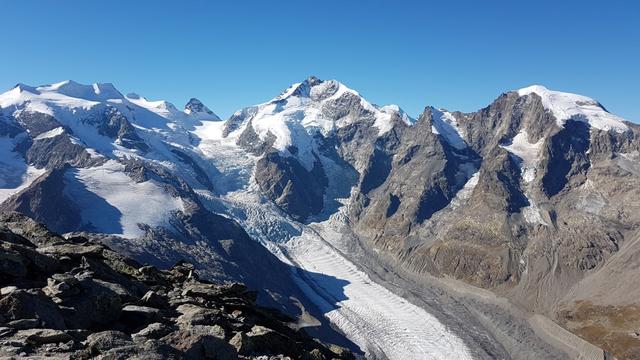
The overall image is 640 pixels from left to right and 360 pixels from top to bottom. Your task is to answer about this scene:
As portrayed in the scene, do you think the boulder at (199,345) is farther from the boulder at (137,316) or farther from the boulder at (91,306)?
the boulder at (91,306)

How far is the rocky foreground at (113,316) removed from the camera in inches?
655

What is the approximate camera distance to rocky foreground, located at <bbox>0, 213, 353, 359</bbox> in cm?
1662

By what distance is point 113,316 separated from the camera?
20.6m

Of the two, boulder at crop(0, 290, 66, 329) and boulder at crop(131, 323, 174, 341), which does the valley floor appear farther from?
boulder at crop(0, 290, 66, 329)

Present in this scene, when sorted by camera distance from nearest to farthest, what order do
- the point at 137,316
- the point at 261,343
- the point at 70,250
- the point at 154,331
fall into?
→ the point at 154,331
the point at 137,316
the point at 261,343
the point at 70,250

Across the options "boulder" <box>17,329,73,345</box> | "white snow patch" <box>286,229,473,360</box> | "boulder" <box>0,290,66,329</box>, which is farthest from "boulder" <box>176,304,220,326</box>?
"white snow patch" <box>286,229,473,360</box>

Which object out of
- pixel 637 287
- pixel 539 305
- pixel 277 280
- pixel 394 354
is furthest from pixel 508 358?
pixel 277 280

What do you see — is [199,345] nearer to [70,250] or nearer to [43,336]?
[43,336]

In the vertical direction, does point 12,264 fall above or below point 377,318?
above

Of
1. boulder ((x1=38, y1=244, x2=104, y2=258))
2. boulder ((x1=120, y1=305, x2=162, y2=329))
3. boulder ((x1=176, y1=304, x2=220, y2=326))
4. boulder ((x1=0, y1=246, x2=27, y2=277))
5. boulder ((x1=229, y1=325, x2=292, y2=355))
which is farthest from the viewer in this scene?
boulder ((x1=38, y1=244, x2=104, y2=258))

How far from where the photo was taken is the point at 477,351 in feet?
429

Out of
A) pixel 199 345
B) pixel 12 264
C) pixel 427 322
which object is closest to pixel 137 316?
pixel 199 345

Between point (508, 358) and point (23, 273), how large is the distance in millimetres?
130443

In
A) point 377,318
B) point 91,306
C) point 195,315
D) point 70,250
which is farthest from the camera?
point 377,318
